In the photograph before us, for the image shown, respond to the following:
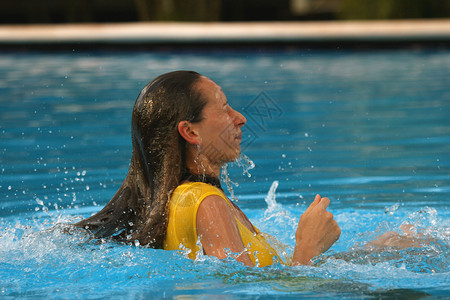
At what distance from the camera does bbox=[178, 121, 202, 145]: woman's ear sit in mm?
2908

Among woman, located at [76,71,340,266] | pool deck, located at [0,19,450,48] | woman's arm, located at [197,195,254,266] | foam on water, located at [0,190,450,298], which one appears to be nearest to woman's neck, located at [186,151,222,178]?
woman, located at [76,71,340,266]

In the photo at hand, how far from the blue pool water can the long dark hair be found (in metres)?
0.20

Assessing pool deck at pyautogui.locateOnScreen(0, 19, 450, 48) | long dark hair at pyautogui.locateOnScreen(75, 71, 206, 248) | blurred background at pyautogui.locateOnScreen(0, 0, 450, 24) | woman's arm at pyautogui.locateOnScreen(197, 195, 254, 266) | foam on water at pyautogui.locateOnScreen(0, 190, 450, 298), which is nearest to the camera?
woman's arm at pyautogui.locateOnScreen(197, 195, 254, 266)

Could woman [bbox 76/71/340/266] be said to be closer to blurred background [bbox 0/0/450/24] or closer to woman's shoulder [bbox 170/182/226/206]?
woman's shoulder [bbox 170/182/226/206]

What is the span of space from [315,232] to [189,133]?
659 mm

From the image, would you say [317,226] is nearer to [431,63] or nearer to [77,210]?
[77,210]

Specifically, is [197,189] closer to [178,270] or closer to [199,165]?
[199,165]

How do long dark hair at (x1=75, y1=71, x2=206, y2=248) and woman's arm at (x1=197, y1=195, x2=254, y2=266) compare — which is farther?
long dark hair at (x1=75, y1=71, x2=206, y2=248)

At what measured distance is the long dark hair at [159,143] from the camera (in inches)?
114

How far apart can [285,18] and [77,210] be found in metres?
16.5

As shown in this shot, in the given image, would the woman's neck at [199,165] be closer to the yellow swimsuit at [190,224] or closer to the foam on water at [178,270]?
the yellow swimsuit at [190,224]

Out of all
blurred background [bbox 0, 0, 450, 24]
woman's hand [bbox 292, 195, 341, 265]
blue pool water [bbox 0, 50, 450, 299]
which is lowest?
blue pool water [bbox 0, 50, 450, 299]

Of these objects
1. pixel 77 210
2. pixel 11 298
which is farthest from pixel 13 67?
pixel 11 298

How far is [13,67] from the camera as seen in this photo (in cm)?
1288
